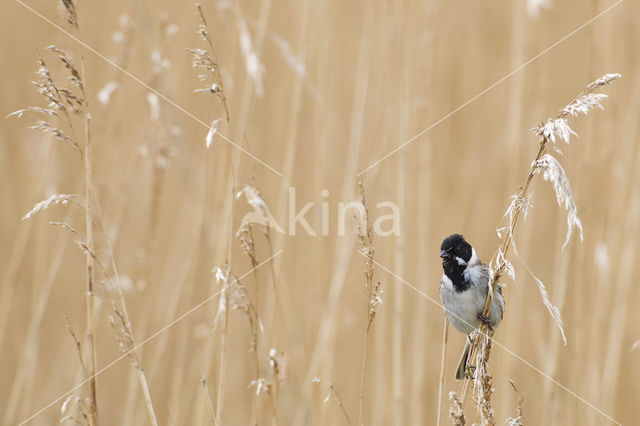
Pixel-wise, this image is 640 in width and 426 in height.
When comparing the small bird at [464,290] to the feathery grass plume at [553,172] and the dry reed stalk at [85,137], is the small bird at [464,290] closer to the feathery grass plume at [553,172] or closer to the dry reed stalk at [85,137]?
the feathery grass plume at [553,172]

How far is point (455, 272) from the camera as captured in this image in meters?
2.36

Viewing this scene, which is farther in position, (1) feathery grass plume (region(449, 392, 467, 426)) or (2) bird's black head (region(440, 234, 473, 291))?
(2) bird's black head (region(440, 234, 473, 291))

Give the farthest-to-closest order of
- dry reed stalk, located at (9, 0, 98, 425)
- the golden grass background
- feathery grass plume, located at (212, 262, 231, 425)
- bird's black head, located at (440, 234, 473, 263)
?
the golden grass background → bird's black head, located at (440, 234, 473, 263) → feathery grass plume, located at (212, 262, 231, 425) → dry reed stalk, located at (9, 0, 98, 425)

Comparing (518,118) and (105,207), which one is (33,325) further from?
(518,118)

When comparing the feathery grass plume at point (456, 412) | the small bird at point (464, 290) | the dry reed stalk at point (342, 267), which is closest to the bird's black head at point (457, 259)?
the small bird at point (464, 290)

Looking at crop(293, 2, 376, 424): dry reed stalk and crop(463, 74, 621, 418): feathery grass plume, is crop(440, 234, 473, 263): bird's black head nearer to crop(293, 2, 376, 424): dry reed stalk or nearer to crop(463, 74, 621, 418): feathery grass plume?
crop(293, 2, 376, 424): dry reed stalk

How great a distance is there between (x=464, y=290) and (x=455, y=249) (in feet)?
0.49

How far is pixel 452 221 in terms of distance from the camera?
315 cm

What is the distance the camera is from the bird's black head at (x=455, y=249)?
7.20 ft

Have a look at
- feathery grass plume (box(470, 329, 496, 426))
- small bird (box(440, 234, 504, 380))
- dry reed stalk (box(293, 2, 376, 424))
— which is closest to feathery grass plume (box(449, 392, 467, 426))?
feathery grass plume (box(470, 329, 496, 426))

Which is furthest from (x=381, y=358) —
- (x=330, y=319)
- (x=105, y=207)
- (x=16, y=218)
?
(x=16, y=218)

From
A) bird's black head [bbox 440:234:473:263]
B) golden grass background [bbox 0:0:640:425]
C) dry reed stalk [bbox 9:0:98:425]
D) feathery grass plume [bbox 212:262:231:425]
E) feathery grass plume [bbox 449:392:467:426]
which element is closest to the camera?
feathery grass plume [bbox 449:392:467:426]

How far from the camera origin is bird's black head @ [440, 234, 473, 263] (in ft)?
7.20

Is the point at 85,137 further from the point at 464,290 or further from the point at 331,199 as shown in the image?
the point at 331,199
